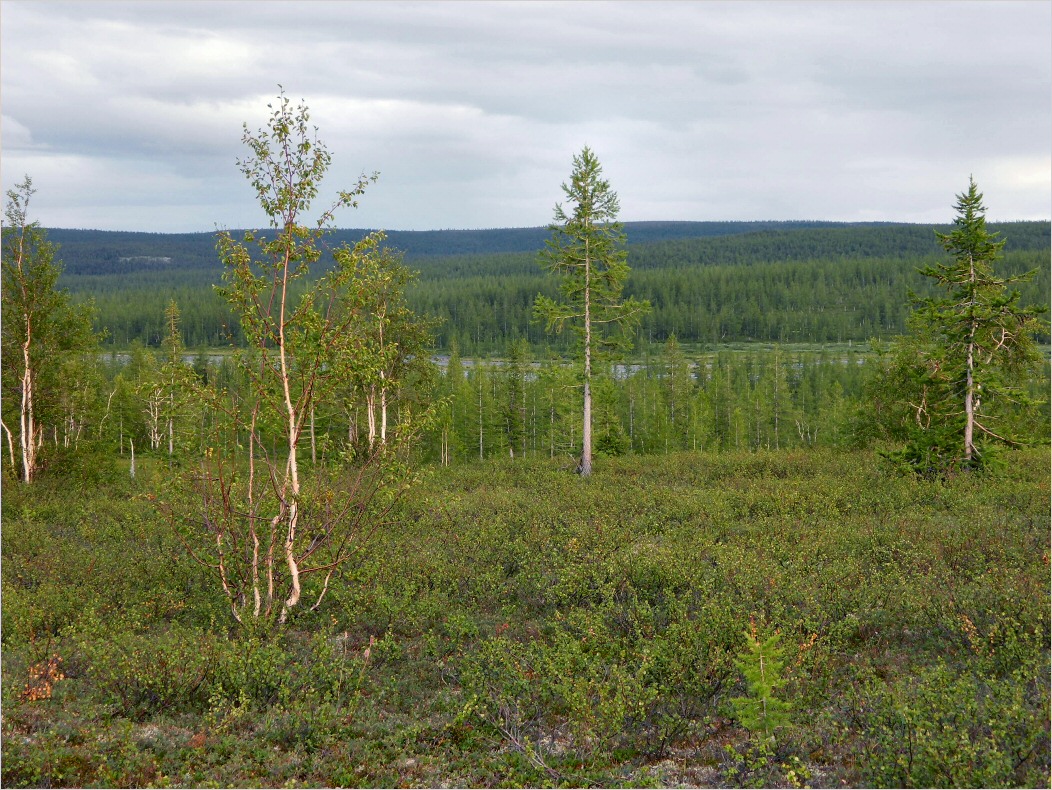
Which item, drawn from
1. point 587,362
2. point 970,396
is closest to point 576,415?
point 587,362

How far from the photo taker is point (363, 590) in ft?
35.9

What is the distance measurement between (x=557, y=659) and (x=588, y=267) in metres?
19.9

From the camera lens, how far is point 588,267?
2631cm

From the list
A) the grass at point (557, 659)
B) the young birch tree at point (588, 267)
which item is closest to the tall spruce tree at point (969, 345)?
the grass at point (557, 659)

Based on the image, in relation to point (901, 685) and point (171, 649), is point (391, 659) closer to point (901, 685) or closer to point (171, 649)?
point (171, 649)

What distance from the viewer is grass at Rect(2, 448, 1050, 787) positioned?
6.23 meters

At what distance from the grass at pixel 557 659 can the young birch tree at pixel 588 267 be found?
40.1ft

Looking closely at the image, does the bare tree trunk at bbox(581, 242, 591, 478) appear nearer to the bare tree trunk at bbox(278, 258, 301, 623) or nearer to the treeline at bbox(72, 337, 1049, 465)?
the bare tree trunk at bbox(278, 258, 301, 623)

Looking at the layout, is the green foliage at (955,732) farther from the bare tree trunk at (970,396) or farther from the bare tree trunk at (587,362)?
the bare tree trunk at (587,362)

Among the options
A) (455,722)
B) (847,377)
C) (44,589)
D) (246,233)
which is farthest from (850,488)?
(847,377)

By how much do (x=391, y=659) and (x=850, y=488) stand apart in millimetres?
13685

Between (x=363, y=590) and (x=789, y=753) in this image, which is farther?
(x=363, y=590)

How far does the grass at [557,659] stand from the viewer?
6.23 m

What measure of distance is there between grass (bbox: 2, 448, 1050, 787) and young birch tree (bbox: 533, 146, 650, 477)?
12.2 m
